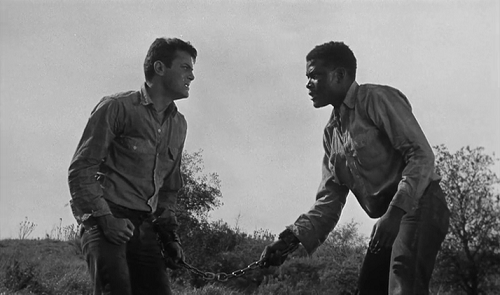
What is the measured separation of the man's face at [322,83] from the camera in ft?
20.1

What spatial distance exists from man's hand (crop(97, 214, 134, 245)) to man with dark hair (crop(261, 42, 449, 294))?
1199mm

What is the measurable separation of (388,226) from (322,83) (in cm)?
→ 128

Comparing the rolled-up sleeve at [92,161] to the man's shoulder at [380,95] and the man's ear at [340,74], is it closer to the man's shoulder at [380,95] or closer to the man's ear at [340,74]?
the man's ear at [340,74]

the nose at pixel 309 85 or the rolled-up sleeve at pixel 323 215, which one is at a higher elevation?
the nose at pixel 309 85

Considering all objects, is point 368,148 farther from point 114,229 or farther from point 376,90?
point 114,229

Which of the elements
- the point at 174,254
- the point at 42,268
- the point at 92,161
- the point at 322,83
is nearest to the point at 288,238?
the point at 174,254

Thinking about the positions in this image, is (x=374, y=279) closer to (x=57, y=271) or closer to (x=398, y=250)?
(x=398, y=250)

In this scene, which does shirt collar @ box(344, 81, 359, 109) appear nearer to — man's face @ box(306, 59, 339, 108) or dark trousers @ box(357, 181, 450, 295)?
man's face @ box(306, 59, 339, 108)

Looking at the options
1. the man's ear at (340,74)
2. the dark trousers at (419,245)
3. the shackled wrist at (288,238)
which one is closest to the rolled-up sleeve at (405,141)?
the dark trousers at (419,245)

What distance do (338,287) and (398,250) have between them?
1282cm

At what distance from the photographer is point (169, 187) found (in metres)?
6.27

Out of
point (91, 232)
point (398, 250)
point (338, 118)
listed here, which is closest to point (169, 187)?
point (91, 232)

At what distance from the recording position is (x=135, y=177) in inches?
233

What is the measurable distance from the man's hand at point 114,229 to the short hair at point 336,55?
1.89m
